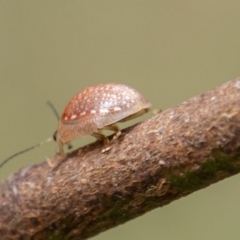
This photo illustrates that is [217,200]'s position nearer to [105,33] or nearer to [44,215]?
[105,33]

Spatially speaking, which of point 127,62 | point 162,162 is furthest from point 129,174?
point 127,62

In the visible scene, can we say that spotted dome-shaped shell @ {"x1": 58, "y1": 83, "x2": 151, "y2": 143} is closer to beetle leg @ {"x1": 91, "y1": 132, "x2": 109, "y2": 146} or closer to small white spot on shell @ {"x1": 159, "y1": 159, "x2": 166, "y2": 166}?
beetle leg @ {"x1": 91, "y1": 132, "x2": 109, "y2": 146}

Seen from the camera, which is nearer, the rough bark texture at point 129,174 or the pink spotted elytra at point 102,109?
the rough bark texture at point 129,174

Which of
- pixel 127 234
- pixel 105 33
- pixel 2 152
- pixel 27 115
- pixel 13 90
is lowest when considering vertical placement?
pixel 127 234

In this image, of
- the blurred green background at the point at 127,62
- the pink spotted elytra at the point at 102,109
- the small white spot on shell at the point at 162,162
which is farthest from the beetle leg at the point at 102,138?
the blurred green background at the point at 127,62

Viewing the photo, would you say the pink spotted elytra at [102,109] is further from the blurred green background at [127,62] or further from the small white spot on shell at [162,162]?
the blurred green background at [127,62]

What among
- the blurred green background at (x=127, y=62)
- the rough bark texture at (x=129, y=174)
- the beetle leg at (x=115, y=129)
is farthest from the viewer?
the blurred green background at (x=127, y=62)

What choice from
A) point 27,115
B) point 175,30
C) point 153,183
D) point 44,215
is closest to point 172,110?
point 153,183
